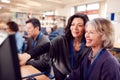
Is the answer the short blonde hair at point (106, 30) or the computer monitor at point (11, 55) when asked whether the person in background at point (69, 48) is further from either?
the computer monitor at point (11, 55)

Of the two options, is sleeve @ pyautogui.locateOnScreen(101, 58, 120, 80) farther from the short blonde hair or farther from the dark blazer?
the dark blazer

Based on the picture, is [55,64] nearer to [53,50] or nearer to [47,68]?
[53,50]

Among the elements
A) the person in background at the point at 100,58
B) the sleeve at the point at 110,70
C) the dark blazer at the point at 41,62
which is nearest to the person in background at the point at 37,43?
the dark blazer at the point at 41,62

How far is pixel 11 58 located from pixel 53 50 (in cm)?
120

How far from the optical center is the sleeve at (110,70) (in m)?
1.08

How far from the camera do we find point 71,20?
172cm

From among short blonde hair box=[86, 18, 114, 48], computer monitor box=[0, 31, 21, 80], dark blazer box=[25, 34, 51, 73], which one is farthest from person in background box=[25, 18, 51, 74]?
computer monitor box=[0, 31, 21, 80]

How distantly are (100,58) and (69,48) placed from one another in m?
0.55

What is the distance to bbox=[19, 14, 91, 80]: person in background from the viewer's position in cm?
164

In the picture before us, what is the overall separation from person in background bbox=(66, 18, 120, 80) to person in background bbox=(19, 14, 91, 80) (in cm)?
27

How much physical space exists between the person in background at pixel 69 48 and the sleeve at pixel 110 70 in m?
0.49

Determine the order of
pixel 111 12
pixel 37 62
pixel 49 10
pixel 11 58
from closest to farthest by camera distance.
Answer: pixel 11 58 → pixel 37 62 → pixel 111 12 → pixel 49 10

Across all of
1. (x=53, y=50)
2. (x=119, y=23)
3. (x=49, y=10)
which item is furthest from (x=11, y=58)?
(x=49, y=10)

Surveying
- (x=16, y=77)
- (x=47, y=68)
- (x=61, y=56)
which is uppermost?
(x=16, y=77)
